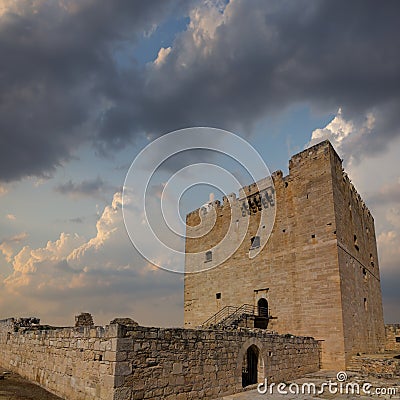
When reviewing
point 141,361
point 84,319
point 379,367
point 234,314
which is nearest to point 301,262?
point 234,314

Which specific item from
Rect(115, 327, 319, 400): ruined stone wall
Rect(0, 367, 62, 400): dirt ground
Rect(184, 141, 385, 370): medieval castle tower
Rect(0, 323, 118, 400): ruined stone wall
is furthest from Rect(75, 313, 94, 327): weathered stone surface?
Rect(184, 141, 385, 370): medieval castle tower

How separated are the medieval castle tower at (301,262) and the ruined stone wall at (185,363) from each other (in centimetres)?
507

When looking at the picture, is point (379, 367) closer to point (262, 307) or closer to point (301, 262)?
point (301, 262)

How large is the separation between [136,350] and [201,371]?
2.26 m

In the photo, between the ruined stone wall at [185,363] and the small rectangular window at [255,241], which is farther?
the small rectangular window at [255,241]

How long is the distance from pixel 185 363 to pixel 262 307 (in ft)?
36.6

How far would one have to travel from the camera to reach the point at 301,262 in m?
17.6

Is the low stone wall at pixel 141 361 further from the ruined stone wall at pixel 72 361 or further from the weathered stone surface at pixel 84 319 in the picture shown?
the weathered stone surface at pixel 84 319

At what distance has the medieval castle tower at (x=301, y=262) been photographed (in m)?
16.3

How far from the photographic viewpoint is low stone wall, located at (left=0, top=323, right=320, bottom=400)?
7500 millimetres

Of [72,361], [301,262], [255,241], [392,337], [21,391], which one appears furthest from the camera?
[392,337]

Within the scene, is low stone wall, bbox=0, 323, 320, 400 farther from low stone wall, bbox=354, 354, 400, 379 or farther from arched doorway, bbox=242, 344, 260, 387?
low stone wall, bbox=354, 354, 400, 379

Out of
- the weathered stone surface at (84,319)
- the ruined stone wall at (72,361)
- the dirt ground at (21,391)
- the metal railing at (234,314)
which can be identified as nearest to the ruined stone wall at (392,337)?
the metal railing at (234,314)

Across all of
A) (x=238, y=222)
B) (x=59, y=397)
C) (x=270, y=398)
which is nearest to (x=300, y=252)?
(x=238, y=222)
